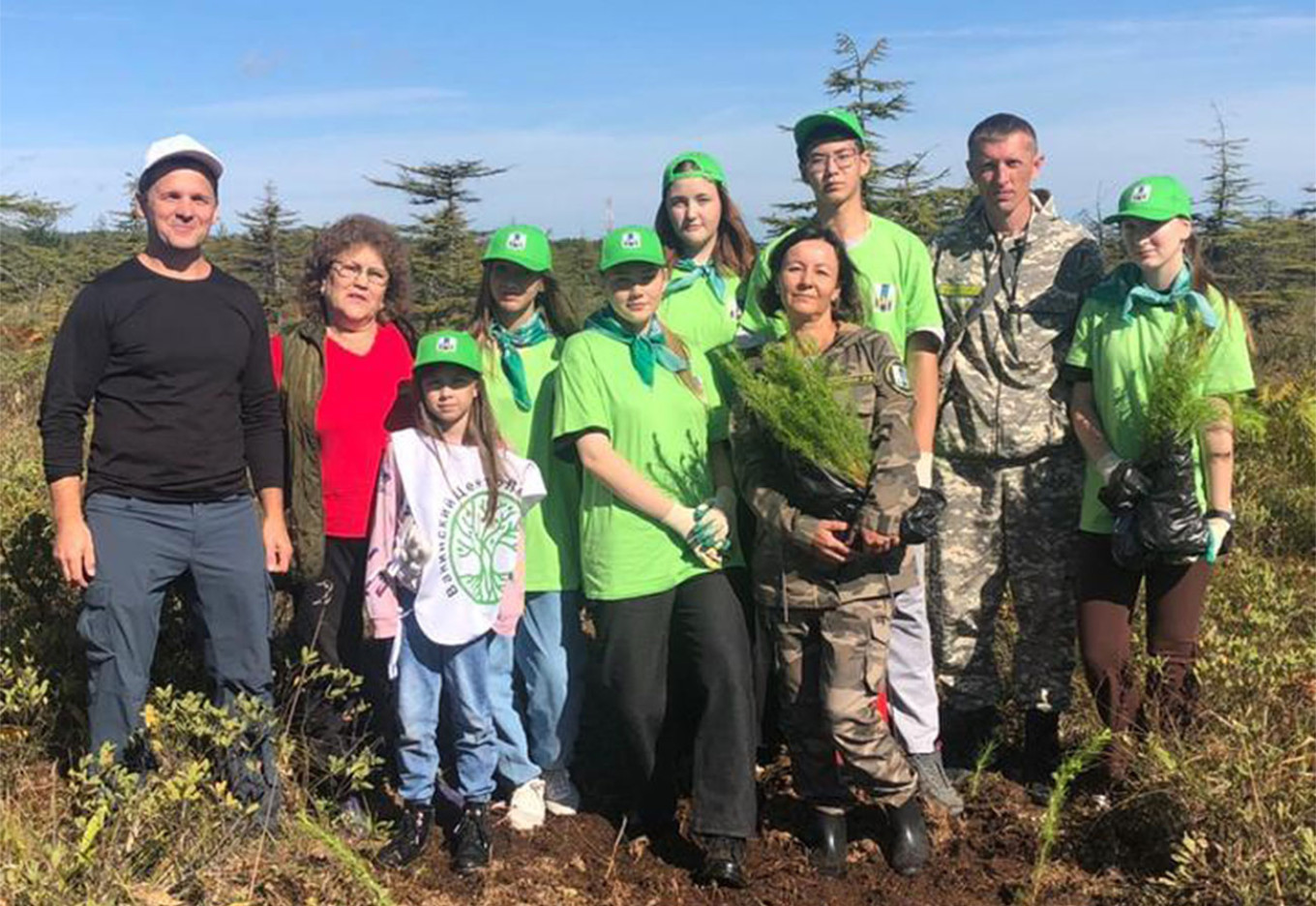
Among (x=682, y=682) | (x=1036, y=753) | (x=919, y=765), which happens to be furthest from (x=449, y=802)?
(x=1036, y=753)

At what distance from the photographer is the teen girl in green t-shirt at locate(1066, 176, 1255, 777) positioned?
419cm

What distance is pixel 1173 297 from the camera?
13.9 ft

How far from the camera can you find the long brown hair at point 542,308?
447 centimetres

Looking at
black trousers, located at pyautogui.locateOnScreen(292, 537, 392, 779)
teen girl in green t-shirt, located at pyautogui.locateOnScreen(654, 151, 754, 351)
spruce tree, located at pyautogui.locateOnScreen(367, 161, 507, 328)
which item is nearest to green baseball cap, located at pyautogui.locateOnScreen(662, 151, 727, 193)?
teen girl in green t-shirt, located at pyautogui.locateOnScreen(654, 151, 754, 351)

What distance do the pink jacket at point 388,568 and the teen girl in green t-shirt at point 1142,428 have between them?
7.20 ft

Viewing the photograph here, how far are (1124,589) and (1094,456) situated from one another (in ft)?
1.73

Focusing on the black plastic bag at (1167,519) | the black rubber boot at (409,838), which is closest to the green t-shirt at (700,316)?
the black plastic bag at (1167,519)

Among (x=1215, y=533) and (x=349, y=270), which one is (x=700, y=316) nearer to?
(x=349, y=270)

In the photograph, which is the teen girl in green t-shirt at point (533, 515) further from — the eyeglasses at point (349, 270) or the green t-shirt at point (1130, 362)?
the green t-shirt at point (1130, 362)

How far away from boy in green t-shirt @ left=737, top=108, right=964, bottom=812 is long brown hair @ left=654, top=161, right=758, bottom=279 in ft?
0.96

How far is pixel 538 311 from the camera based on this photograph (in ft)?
15.1

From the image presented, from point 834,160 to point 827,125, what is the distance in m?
0.13

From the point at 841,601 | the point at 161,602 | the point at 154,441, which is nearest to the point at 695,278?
the point at 841,601

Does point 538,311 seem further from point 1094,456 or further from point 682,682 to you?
point 1094,456
